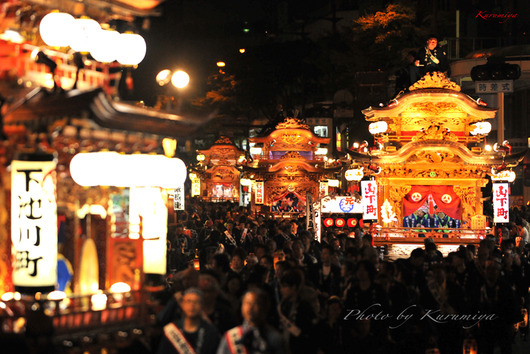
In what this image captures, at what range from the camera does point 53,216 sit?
29.4 feet

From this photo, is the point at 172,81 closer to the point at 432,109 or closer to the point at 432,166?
the point at 432,166

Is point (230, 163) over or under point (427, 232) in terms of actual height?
over

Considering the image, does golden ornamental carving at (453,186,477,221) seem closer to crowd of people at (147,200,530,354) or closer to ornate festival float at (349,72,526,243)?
ornate festival float at (349,72,526,243)

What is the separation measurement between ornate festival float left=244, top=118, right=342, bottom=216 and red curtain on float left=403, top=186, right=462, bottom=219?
1204cm

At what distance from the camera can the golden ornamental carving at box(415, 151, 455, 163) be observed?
2630 centimetres

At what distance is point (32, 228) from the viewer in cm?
883

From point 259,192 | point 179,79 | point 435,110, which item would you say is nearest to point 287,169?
point 259,192

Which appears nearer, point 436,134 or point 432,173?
point 436,134

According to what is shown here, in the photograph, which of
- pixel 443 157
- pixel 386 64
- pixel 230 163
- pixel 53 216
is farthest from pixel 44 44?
pixel 230 163

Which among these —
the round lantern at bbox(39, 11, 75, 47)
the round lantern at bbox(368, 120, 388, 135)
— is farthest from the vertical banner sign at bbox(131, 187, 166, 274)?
the round lantern at bbox(368, 120, 388, 135)

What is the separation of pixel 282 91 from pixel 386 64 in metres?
13.5

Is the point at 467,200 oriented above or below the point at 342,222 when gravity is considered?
above

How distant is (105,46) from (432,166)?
18462mm

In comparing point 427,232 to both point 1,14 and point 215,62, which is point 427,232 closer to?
point 1,14
